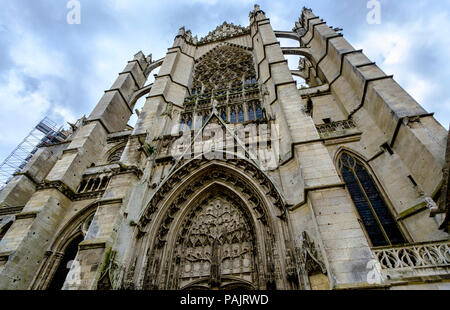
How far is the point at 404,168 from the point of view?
5.66 m

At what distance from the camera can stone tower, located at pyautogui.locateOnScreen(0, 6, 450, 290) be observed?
14.4 ft

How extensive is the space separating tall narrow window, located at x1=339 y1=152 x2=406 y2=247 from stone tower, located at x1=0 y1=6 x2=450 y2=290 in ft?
0.12

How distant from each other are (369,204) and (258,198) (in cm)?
301

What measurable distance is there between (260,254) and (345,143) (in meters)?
4.55

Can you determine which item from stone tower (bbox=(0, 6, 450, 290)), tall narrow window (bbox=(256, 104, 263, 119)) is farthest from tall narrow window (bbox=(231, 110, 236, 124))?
tall narrow window (bbox=(256, 104, 263, 119))

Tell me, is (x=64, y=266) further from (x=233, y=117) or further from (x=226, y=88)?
(x=226, y=88)

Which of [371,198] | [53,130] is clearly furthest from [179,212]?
[53,130]

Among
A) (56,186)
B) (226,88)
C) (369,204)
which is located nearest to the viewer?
(369,204)

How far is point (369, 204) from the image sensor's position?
5840 mm

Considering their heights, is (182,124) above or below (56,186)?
above

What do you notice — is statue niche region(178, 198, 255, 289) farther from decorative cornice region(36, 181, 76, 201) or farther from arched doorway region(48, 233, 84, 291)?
decorative cornice region(36, 181, 76, 201)

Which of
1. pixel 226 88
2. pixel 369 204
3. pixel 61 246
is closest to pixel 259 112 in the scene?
pixel 226 88

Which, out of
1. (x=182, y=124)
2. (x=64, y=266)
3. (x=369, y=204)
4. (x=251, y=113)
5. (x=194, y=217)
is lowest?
(x=64, y=266)
